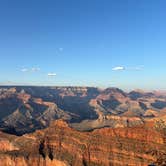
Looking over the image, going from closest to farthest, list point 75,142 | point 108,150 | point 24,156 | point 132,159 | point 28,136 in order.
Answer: point 132,159 < point 108,150 < point 75,142 < point 24,156 < point 28,136

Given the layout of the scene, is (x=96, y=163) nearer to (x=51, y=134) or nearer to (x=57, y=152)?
(x=57, y=152)

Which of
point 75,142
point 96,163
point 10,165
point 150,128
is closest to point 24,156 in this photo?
point 10,165

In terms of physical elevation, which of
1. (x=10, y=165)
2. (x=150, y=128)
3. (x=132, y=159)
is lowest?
(x=10, y=165)

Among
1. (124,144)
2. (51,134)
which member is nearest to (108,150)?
(124,144)

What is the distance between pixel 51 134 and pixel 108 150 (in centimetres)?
4233

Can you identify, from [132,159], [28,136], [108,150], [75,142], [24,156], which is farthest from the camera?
[28,136]

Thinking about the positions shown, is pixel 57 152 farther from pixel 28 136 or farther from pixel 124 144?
pixel 28 136

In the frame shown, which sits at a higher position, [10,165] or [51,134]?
[51,134]

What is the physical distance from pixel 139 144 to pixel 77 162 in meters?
30.8

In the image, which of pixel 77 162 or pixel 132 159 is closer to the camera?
pixel 132 159

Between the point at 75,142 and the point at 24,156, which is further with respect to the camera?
the point at 24,156

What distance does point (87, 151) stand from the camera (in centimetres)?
14088

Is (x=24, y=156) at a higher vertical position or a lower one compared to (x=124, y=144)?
lower

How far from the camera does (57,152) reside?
15188 centimetres
